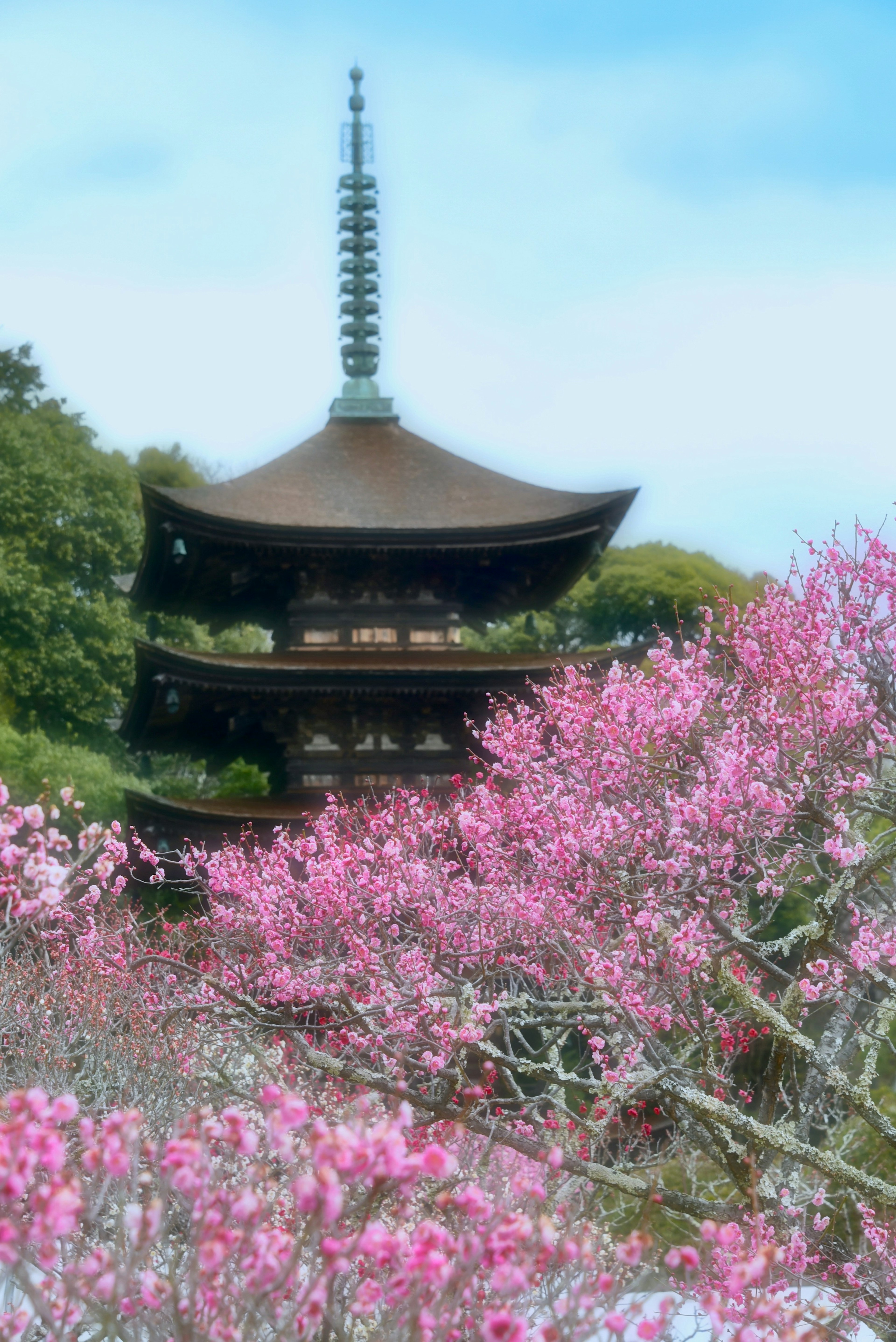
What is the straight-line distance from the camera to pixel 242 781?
28.5m

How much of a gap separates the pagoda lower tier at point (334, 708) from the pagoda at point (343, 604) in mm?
24

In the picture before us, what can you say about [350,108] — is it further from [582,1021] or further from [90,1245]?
[90,1245]

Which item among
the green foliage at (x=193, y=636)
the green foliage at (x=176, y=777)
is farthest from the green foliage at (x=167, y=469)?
the green foliage at (x=176, y=777)

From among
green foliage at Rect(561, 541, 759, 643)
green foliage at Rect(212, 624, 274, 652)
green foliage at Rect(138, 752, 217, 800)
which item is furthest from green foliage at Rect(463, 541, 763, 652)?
green foliage at Rect(138, 752, 217, 800)

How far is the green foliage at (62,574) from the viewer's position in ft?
94.2

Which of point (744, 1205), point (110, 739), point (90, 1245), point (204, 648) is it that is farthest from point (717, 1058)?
point (204, 648)

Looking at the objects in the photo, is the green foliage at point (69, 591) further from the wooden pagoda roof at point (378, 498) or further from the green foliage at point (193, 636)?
the wooden pagoda roof at point (378, 498)

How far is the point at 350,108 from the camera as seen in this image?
22609mm

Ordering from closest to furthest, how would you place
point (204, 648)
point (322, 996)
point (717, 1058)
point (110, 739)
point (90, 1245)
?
point (90, 1245)
point (322, 996)
point (717, 1058)
point (110, 739)
point (204, 648)

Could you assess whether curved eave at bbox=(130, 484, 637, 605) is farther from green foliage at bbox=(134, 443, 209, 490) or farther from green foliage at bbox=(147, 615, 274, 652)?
green foliage at bbox=(134, 443, 209, 490)

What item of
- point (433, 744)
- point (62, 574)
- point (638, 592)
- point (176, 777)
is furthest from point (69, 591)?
point (433, 744)

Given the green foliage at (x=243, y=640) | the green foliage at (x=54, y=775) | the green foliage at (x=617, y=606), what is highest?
the green foliage at (x=617, y=606)

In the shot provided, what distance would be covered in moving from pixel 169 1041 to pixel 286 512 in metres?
8.29

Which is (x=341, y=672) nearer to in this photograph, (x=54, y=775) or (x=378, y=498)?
(x=378, y=498)
